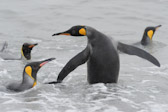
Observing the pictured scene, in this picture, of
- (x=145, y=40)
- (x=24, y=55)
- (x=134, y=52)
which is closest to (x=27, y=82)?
(x=134, y=52)

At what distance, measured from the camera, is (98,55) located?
557 cm

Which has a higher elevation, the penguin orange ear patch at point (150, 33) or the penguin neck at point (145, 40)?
the penguin orange ear patch at point (150, 33)

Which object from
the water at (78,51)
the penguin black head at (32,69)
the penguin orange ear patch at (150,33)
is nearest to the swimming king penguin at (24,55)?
the water at (78,51)

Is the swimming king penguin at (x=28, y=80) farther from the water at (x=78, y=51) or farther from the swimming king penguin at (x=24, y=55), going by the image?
the swimming king penguin at (x=24, y=55)

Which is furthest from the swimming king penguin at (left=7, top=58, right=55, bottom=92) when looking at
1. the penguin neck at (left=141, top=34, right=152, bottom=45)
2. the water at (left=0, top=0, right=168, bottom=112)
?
the penguin neck at (left=141, top=34, right=152, bottom=45)

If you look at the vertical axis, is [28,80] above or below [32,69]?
below

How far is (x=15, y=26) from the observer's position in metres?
11.4

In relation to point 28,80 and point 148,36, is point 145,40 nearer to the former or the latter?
point 148,36

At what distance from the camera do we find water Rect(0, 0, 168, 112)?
4.89 m

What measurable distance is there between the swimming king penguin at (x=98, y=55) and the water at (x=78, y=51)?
0.20m

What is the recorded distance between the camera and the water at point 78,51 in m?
4.89

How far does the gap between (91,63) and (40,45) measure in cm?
385

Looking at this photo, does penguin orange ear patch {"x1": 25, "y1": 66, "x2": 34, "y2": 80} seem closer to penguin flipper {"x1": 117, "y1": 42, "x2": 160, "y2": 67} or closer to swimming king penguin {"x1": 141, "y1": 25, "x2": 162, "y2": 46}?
penguin flipper {"x1": 117, "y1": 42, "x2": 160, "y2": 67}

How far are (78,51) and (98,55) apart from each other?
2.99m
